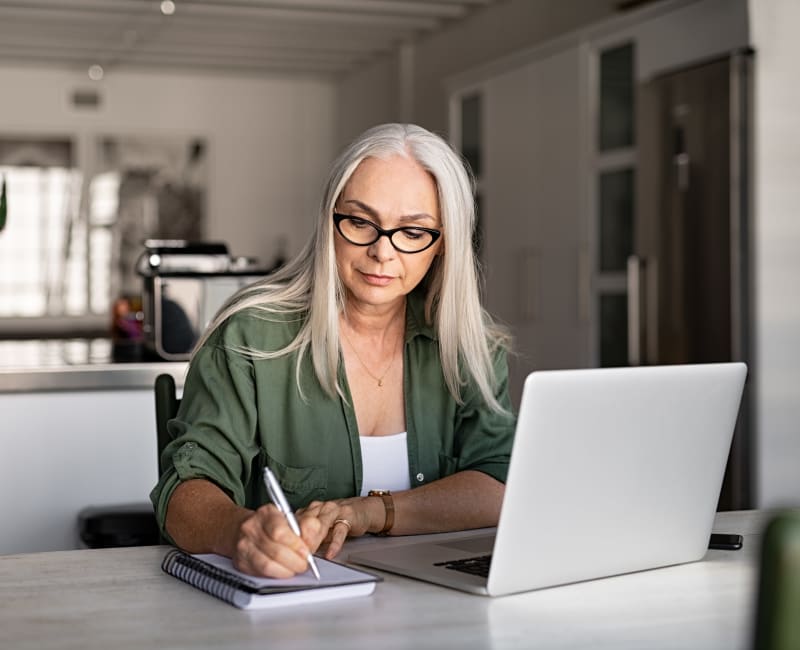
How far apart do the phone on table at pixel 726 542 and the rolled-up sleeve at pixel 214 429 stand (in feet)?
2.09

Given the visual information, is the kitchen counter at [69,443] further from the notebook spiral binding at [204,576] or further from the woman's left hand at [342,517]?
the notebook spiral binding at [204,576]

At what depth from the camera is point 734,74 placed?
12.5 ft

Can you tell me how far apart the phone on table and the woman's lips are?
592 mm

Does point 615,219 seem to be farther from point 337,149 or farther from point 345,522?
point 337,149

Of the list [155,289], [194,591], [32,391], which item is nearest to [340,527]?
[194,591]

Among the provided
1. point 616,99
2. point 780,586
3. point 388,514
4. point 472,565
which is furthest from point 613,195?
point 780,586

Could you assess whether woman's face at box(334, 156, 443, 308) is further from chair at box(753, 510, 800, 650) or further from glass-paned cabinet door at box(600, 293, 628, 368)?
glass-paned cabinet door at box(600, 293, 628, 368)

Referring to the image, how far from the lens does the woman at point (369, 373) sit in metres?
1.64


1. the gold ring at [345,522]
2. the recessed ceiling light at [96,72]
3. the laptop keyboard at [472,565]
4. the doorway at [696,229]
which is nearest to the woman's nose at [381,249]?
the gold ring at [345,522]

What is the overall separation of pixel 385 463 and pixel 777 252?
7.79ft

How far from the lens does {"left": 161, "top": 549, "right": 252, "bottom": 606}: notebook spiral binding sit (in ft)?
3.92

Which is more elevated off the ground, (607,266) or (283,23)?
(283,23)

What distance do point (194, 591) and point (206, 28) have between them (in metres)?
6.97

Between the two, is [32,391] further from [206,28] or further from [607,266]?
[206,28]
